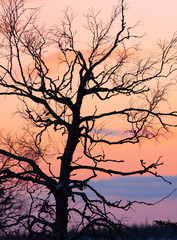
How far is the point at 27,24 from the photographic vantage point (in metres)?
16.4

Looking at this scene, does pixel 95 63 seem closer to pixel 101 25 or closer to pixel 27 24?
pixel 101 25

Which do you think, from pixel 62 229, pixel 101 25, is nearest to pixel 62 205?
pixel 62 229

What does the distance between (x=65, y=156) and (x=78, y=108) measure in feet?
5.77

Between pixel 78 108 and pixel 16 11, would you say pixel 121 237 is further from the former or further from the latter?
pixel 16 11

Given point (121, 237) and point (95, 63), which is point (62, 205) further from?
point (95, 63)

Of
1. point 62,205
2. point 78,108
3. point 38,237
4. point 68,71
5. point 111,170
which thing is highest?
point 68,71

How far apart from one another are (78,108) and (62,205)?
3.43m

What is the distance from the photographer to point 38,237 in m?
14.7

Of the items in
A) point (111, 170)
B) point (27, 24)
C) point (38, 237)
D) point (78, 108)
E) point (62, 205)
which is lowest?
point (38, 237)

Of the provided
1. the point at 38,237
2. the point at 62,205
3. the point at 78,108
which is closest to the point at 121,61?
the point at 78,108

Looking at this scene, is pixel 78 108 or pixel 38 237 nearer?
pixel 38 237

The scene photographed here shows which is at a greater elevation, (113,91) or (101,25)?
(101,25)

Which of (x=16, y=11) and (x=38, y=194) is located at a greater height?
(x=16, y=11)

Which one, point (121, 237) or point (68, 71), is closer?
point (121, 237)
